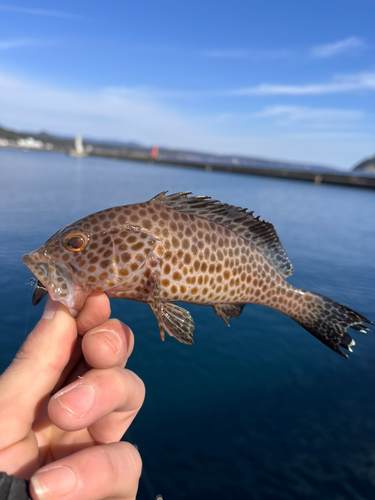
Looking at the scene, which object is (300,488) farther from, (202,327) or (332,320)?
(202,327)

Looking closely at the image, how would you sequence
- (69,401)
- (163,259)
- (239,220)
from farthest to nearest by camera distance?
(239,220) → (163,259) → (69,401)

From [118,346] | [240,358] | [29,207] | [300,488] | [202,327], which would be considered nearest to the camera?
[118,346]

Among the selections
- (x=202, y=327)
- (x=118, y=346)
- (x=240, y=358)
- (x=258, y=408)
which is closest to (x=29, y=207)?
(x=202, y=327)

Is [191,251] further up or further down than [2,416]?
further up

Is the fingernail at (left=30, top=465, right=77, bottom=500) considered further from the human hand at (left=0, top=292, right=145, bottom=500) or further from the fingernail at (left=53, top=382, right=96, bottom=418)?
the fingernail at (left=53, top=382, right=96, bottom=418)

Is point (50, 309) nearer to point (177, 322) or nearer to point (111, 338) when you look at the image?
point (111, 338)

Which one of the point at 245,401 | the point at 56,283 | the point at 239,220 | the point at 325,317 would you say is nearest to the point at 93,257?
the point at 56,283

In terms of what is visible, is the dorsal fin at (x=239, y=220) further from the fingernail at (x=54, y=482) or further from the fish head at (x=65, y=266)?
the fingernail at (x=54, y=482)

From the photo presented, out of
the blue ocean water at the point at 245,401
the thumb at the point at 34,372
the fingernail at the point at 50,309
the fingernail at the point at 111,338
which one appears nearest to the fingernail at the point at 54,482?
the thumb at the point at 34,372
